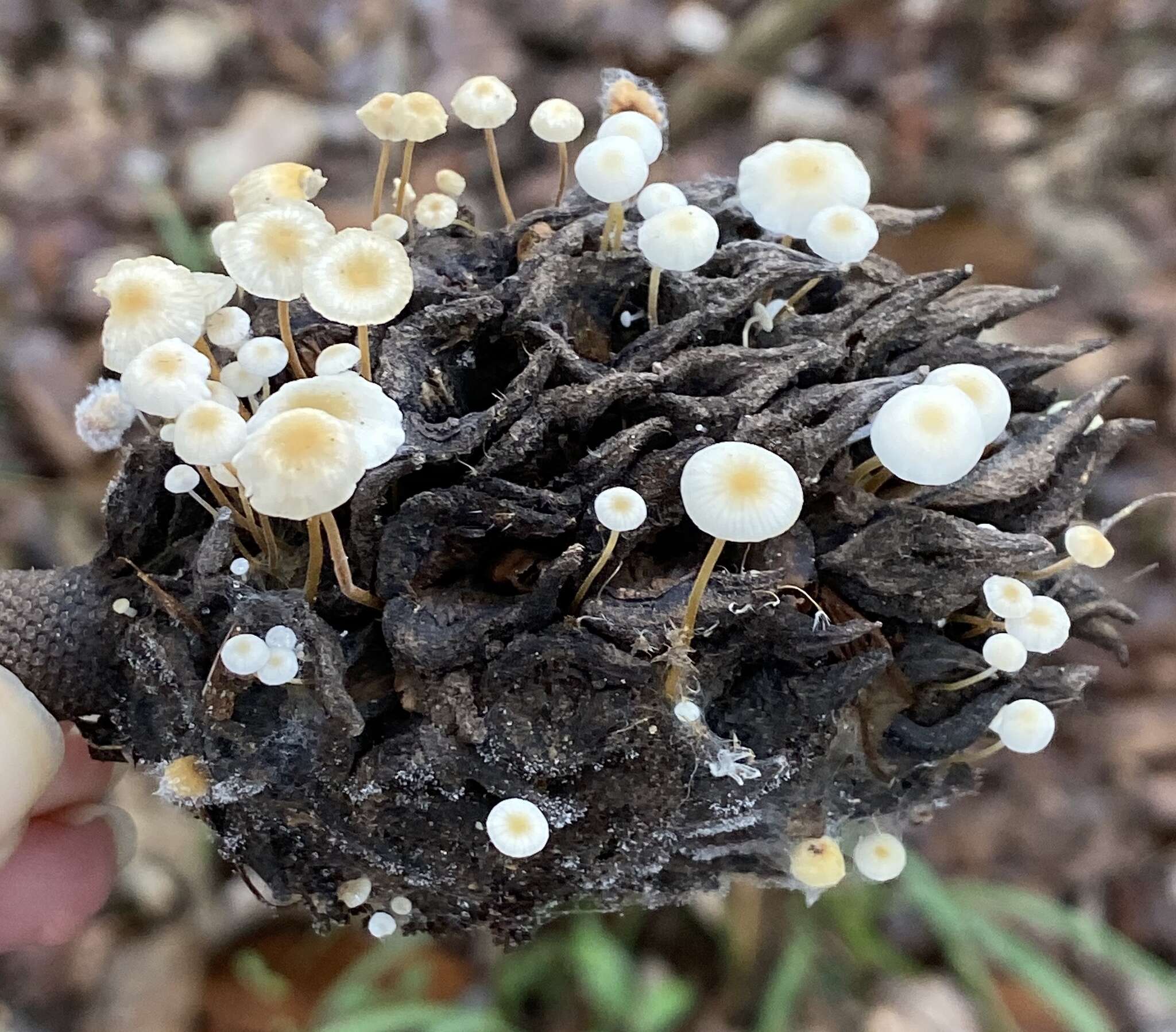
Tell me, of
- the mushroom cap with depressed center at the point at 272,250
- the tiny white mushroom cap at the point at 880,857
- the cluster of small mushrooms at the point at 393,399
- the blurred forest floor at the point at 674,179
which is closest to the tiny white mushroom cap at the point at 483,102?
the cluster of small mushrooms at the point at 393,399

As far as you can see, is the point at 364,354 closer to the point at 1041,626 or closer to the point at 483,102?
the point at 483,102

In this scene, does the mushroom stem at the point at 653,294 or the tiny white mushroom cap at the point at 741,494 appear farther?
the mushroom stem at the point at 653,294

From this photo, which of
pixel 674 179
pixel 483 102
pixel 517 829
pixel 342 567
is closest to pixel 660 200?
pixel 483 102

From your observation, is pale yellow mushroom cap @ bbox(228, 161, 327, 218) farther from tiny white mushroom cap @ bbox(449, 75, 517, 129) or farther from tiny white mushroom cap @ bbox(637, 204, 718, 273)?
tiny white mushroom cap @ bbox(637, 204, 718, 273)

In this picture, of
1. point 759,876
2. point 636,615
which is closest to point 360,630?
point 636,615

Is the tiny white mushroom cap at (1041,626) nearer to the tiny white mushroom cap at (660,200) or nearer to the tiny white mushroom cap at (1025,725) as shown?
the tiny white mushroom cap at (1025,725)

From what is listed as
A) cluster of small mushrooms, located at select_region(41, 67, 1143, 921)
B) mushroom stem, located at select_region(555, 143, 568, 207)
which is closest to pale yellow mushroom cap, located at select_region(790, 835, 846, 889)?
cluster of small mushrooms, located at select_region(41, 67, 1143, 921)
